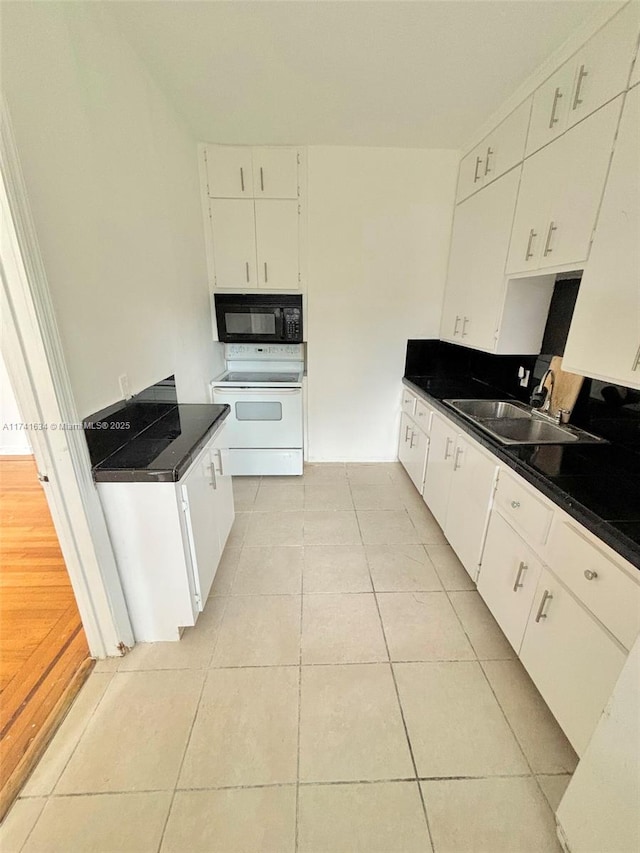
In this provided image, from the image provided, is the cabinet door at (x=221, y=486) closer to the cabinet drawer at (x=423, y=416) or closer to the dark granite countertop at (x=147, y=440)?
the dark granite countertop at (x=147, y=440)

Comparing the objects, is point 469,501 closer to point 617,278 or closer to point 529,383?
point 529,383

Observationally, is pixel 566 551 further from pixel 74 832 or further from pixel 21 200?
pixel 21 200

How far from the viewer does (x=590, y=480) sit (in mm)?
1263

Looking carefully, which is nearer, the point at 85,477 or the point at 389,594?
the point at 85,477

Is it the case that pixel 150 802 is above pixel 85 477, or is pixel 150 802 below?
below

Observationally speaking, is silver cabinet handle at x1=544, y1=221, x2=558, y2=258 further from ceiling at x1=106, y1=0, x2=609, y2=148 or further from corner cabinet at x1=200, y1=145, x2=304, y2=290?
corner cabinet at x1=200, y1=145, x2=304, y2=290

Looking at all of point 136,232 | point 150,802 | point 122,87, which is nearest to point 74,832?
point 150,802

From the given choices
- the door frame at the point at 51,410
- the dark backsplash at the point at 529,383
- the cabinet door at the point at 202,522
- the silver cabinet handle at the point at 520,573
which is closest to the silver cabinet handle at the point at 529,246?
the dark backsplash at the point at 529,383

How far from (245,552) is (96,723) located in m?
1.01

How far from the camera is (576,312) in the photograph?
142cm

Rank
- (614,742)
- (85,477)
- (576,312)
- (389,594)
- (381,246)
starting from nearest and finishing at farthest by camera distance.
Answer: (614,742) < (85,477) < (576,312) < (389,594) < (381,246)

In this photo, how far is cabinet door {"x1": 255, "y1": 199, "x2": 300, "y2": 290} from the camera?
8.68 ft

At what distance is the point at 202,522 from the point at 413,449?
1852 millimetres

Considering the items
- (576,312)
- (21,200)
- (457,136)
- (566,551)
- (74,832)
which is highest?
(457,136)
